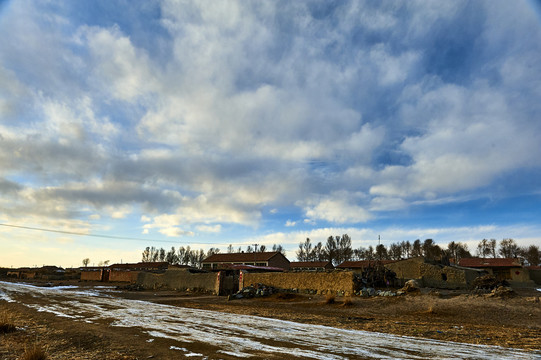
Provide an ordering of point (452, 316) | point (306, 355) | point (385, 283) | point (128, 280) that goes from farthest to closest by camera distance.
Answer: point (128, 280), point (385, 283), point (452, 316), point (306, 355)

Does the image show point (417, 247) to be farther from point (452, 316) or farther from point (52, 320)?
point (52, 320)

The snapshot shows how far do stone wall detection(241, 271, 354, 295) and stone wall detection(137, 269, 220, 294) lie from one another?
3.34 meters

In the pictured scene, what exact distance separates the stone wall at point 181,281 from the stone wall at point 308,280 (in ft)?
11.0

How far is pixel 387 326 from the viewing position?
43.4 feet

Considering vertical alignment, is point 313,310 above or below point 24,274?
above

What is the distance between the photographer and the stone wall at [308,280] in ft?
86.2

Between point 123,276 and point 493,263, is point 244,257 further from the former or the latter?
point 493,263

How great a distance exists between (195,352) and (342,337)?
4.90 m

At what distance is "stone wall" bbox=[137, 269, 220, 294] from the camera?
34144mm

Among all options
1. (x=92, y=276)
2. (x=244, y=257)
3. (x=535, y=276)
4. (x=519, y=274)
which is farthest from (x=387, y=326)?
(x=92, y=276)

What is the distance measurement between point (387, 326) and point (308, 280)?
16.0 m

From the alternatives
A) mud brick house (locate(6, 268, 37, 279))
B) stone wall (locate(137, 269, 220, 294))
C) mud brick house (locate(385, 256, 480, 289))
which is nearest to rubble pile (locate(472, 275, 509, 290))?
mud brick house (locate(385, 256, 480, 289))

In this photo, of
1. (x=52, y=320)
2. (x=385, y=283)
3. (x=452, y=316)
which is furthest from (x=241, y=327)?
(x=385, y=283)

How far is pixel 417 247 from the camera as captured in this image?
100 metres
